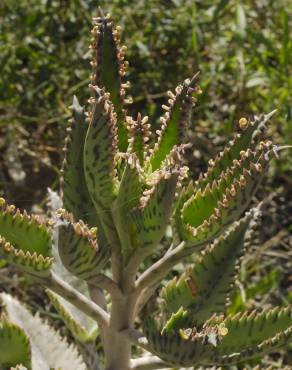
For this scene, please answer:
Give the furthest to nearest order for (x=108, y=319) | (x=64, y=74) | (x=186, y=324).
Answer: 1. (x=64, y=74)
2. (x=108, y=319)
3. (x=186, y=324)

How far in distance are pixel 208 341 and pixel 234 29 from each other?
1583 mm

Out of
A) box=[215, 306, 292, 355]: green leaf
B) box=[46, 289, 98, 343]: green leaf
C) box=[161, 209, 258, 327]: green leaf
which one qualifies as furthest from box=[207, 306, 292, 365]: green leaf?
box=[46, 289, 98, 343]: green leaf

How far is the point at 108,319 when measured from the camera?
136 cm

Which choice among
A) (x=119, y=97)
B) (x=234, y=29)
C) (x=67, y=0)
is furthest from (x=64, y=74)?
(x=119, y=97)

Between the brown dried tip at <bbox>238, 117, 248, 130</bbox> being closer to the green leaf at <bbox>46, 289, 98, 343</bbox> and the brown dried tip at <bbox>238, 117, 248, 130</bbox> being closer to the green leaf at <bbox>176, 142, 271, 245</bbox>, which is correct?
the green leaf at <bbox>176, 142, 271, 245</bbox>

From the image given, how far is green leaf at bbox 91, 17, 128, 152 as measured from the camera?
3.98 feet

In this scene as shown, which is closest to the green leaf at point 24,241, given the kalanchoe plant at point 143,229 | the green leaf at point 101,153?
the kalanchoe plant at point 143,229

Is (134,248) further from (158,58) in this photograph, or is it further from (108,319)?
(158,58)

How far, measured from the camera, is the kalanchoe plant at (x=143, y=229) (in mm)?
1127

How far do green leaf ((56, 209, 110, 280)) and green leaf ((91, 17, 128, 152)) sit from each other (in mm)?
211

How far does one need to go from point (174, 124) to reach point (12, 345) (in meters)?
0.49

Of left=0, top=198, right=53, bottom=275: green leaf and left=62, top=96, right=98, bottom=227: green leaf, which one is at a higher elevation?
left=62, top=96, right=98, bottom=227: green leaf

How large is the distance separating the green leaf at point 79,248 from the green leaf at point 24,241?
0.15ft

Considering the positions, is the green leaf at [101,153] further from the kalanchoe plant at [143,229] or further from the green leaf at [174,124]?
the green leaf at [174,124]
